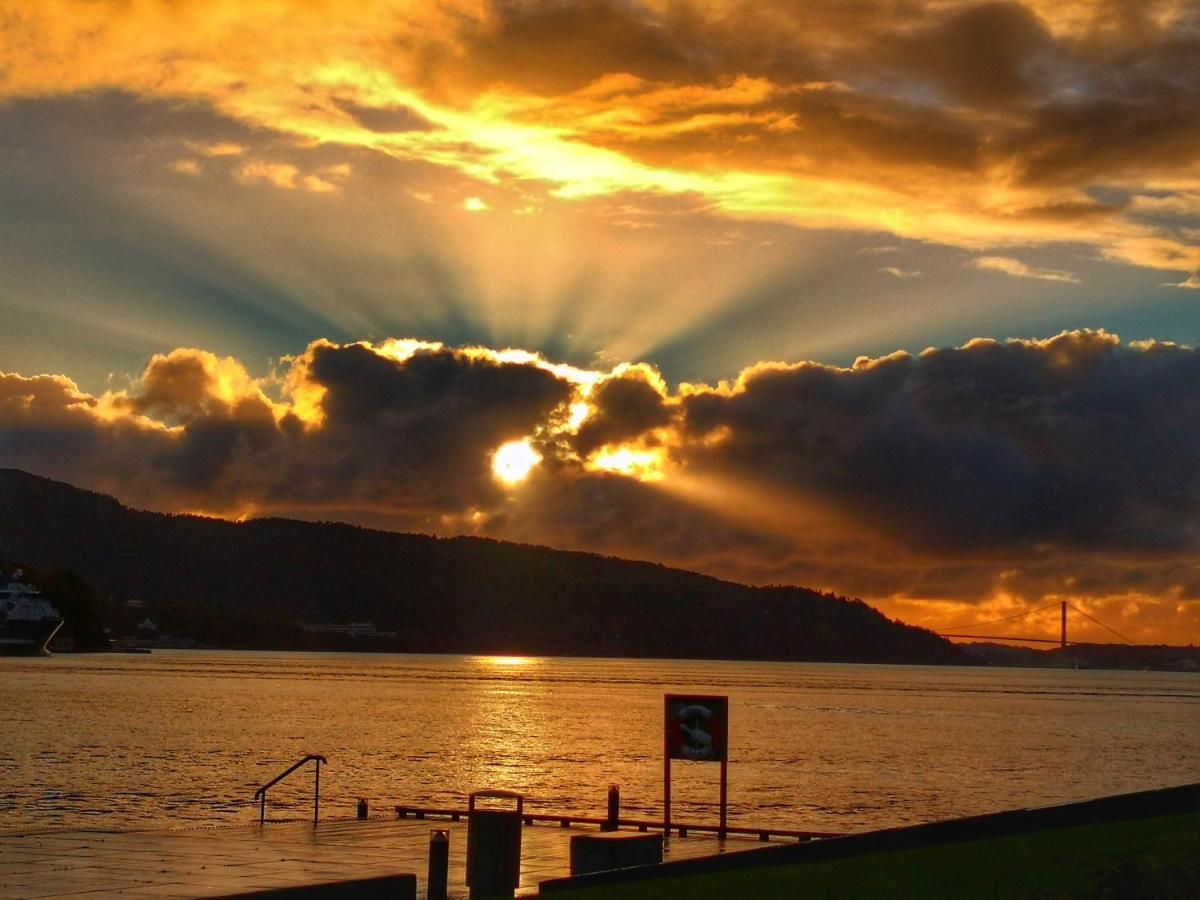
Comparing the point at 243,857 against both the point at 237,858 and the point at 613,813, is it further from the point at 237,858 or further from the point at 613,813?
the point at 613,813

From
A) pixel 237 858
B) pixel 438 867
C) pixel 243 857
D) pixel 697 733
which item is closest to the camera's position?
pixel 438 867

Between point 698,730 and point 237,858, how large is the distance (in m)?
10.6

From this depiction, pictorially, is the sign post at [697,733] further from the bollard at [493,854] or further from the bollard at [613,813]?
the bollard at [493,854]

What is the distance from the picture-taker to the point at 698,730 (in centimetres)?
3394

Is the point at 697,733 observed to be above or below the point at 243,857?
above

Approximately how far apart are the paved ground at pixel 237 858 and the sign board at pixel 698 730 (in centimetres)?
184

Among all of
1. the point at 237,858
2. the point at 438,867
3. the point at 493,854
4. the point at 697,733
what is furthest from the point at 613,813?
the point at 438,867

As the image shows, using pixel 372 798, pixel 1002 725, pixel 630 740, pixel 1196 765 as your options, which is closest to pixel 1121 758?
pixel 1196 765

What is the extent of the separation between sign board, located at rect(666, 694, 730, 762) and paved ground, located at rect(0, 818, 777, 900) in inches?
72.4

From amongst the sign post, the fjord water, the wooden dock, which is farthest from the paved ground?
the fjord water

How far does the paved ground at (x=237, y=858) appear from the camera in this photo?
950 inches

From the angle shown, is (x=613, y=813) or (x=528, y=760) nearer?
(x=613, y=813)

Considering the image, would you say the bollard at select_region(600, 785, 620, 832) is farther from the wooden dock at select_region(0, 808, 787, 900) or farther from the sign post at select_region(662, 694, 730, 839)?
the sign post at select_region(662, 694, 730, 839)

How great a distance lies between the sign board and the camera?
33.8 meters
